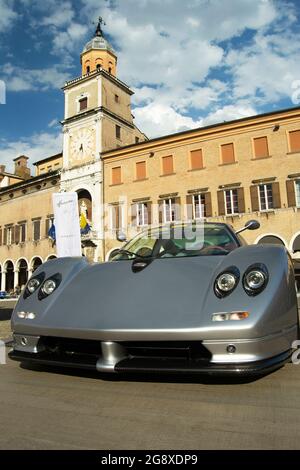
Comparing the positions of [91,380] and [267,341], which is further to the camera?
[91,380]

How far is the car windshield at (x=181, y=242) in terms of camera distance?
3355 mm

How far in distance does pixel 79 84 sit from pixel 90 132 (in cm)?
540

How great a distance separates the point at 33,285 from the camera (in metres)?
3.13

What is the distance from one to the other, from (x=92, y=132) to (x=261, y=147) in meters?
14.9

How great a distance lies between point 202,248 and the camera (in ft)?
11.1

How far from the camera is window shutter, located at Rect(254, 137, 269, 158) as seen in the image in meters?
24.1

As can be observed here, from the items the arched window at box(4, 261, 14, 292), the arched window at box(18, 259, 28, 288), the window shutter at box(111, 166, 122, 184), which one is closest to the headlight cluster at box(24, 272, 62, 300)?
the window shutter at box(111, 166, 122, 184)

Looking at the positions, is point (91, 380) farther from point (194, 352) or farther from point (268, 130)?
point (268, 130)

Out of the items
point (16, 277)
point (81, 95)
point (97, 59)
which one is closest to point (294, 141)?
point (81, 95)

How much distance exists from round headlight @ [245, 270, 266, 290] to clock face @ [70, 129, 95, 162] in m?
30.5

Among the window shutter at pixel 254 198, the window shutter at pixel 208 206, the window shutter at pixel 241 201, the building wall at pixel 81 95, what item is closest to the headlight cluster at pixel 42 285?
the window shutter at pixel 254 198

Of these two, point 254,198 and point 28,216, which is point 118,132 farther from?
point 254,198

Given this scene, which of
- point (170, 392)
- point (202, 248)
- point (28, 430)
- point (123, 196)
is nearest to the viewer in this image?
point (28, 430)
